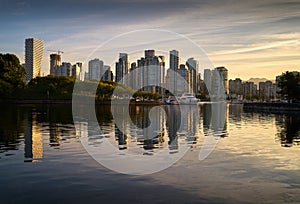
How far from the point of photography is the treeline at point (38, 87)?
422 feet

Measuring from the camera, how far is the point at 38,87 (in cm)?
14575

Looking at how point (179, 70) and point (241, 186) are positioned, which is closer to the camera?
point (241, 186)

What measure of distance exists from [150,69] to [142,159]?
13889cm

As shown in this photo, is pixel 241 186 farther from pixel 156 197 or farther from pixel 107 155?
pixel 107 155

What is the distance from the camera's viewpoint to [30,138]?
2689cm

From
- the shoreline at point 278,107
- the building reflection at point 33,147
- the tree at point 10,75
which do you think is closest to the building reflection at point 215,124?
the building reflection at point 33,147

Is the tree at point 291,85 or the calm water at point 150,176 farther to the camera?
the tree at point 291,85

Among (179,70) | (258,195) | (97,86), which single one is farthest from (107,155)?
(179,70)

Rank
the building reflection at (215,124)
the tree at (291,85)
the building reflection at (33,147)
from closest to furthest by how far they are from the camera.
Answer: the building reflection at (33,147) → the building reflection at (215,124) → the tree at (291,85)

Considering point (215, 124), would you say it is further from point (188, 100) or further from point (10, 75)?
point (188, 100)

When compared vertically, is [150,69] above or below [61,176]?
above

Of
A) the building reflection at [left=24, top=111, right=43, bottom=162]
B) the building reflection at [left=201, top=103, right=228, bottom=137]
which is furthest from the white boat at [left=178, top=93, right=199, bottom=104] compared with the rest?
the building reflection at [left=24, top=111, right=43, bottom=162]

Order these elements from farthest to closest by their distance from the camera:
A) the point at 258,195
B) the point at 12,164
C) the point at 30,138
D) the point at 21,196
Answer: the point at 30,138
the point at 12,164
the point at 258,195
the point at 21,196

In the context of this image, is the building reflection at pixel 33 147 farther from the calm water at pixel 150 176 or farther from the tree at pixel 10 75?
the tree at pixel 10 75
